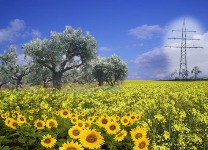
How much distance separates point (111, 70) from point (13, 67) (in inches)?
761

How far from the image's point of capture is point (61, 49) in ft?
171

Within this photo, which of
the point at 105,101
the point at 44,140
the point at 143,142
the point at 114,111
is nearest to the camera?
the point at 143,142

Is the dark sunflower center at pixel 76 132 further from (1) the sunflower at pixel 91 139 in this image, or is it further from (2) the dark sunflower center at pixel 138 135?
(2) the dark sunflower center at pixel 138 135

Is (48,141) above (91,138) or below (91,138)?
below

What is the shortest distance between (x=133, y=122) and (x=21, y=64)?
59.0 metres

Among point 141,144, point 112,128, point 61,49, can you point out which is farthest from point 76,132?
point 61,49

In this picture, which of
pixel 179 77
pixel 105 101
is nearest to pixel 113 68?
pixel 179 77

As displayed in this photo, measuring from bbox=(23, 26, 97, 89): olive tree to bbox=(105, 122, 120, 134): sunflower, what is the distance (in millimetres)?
46843

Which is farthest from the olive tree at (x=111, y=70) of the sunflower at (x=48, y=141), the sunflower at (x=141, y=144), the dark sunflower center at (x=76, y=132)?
the sunflower at (x=141, y=144)

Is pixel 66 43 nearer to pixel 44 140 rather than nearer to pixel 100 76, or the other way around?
pixel 100 76

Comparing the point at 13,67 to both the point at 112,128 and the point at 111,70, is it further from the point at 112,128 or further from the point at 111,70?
the point at 112,128

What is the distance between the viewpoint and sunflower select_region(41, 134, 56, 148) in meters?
4.67

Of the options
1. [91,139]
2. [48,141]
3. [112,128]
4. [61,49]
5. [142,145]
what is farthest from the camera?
[61,49]

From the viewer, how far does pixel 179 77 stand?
8994 cm
